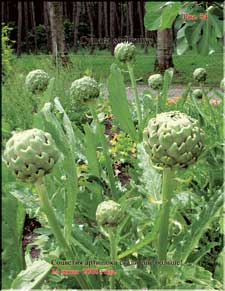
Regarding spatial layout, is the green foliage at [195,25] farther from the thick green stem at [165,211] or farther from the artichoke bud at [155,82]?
the artichoke bud at [155,82]

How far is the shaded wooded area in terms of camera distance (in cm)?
435

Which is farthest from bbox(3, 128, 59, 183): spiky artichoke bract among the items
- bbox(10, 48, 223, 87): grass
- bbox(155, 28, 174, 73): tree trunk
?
bbox(155, 28, 174, 73): tree trunk

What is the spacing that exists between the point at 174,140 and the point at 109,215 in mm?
121

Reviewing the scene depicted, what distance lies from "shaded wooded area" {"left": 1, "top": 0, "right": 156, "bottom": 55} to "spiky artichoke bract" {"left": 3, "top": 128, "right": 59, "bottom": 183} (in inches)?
141

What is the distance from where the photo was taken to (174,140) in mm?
539

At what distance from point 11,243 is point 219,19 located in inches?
15.6

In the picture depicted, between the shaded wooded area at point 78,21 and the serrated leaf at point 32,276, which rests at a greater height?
the shaded wooded area at point 78,21

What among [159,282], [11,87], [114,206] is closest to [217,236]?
[159,282]

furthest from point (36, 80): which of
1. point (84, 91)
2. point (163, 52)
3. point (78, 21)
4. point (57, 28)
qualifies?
point (163, 52)

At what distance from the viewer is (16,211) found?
2.24 ft

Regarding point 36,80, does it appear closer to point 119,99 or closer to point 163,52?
point 119,99

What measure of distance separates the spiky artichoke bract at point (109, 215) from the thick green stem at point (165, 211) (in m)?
0.05

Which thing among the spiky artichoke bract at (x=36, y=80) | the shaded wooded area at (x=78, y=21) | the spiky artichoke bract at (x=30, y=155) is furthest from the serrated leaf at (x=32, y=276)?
the shaded wooded area at (x=78, y=21)

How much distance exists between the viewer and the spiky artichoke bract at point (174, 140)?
A: 1.77 feet
